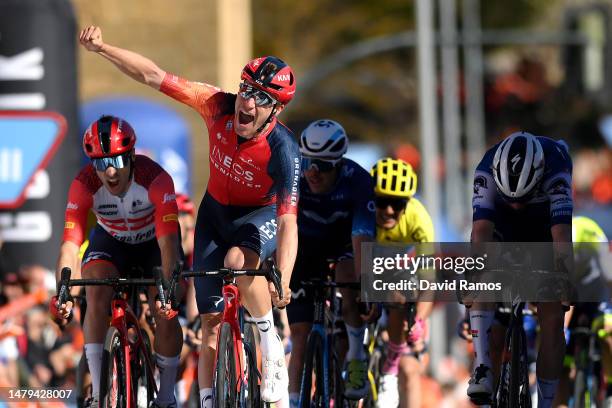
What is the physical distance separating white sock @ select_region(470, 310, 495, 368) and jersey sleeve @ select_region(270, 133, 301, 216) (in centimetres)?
156

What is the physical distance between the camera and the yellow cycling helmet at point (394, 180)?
12453 mm

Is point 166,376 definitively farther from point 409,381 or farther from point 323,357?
point 409,381

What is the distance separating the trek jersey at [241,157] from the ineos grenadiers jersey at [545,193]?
1.33 metres

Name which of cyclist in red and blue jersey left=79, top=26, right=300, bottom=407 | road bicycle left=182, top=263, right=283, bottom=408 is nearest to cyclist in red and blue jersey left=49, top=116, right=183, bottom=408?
cyclist in red and blue jersey left=79, top=26, right=300, bottom=407

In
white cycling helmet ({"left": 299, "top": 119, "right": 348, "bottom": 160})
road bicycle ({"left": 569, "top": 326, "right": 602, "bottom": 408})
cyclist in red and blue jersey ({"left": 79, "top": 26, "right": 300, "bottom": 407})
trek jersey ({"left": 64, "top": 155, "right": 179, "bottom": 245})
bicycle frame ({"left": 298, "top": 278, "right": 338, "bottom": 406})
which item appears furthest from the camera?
road bicycle ({"left": 569, "top": 326, "right": 602, "bottom": 408})

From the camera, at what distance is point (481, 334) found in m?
10.8

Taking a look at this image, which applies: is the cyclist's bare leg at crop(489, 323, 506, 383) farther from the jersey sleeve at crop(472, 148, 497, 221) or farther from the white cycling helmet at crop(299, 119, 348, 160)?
the white cycling helmet at crop(299, 119, 348, 160)

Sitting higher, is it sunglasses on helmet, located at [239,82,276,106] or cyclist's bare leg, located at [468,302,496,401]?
sunglasses on helmet, located at [239,82,276,106]

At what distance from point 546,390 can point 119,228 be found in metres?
3.07

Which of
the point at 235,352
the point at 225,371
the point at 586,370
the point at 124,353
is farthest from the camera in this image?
the point at 586,370

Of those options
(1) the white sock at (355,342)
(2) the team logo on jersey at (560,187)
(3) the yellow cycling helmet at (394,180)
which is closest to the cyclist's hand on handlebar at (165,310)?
(1) the white sock at (355,342)

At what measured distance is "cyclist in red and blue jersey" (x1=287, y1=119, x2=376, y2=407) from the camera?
1170cm

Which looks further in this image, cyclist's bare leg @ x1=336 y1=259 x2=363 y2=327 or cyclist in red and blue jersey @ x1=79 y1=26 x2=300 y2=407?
cyclist's bare leg @ x1=336 y1=259 x2=363 y2=327

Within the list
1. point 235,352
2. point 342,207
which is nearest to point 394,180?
point 342,207
